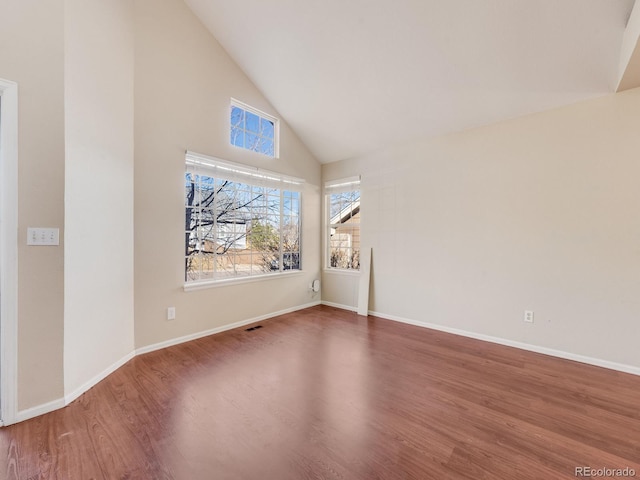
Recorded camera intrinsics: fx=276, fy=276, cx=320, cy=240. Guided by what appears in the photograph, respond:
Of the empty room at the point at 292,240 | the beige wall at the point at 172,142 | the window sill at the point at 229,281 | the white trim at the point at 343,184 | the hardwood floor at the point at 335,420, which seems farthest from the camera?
the white trim at the point at 343,184

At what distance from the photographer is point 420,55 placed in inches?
110

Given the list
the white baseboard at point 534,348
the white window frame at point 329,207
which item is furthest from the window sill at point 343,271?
the white baseboard at point 534,348

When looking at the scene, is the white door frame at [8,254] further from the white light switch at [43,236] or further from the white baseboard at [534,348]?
the white baseboard at [534,348]

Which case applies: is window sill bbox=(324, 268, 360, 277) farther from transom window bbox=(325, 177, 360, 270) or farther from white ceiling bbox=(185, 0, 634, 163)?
white ceiling bbox=(185, 0, 634, 163)

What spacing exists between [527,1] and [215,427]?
387 centimetres

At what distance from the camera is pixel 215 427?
5.77ft

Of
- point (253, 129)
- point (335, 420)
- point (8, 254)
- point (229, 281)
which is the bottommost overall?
point (335, 420)

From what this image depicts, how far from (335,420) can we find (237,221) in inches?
106

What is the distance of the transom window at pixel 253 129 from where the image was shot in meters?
3.77

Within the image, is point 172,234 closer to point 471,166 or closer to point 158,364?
point 158,364

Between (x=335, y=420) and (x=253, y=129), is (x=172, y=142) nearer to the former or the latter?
(x=253, y=129)

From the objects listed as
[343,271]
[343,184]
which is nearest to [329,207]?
[343,184]

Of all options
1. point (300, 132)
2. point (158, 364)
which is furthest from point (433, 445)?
point (300, 132)

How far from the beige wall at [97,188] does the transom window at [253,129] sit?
4.19 feet
